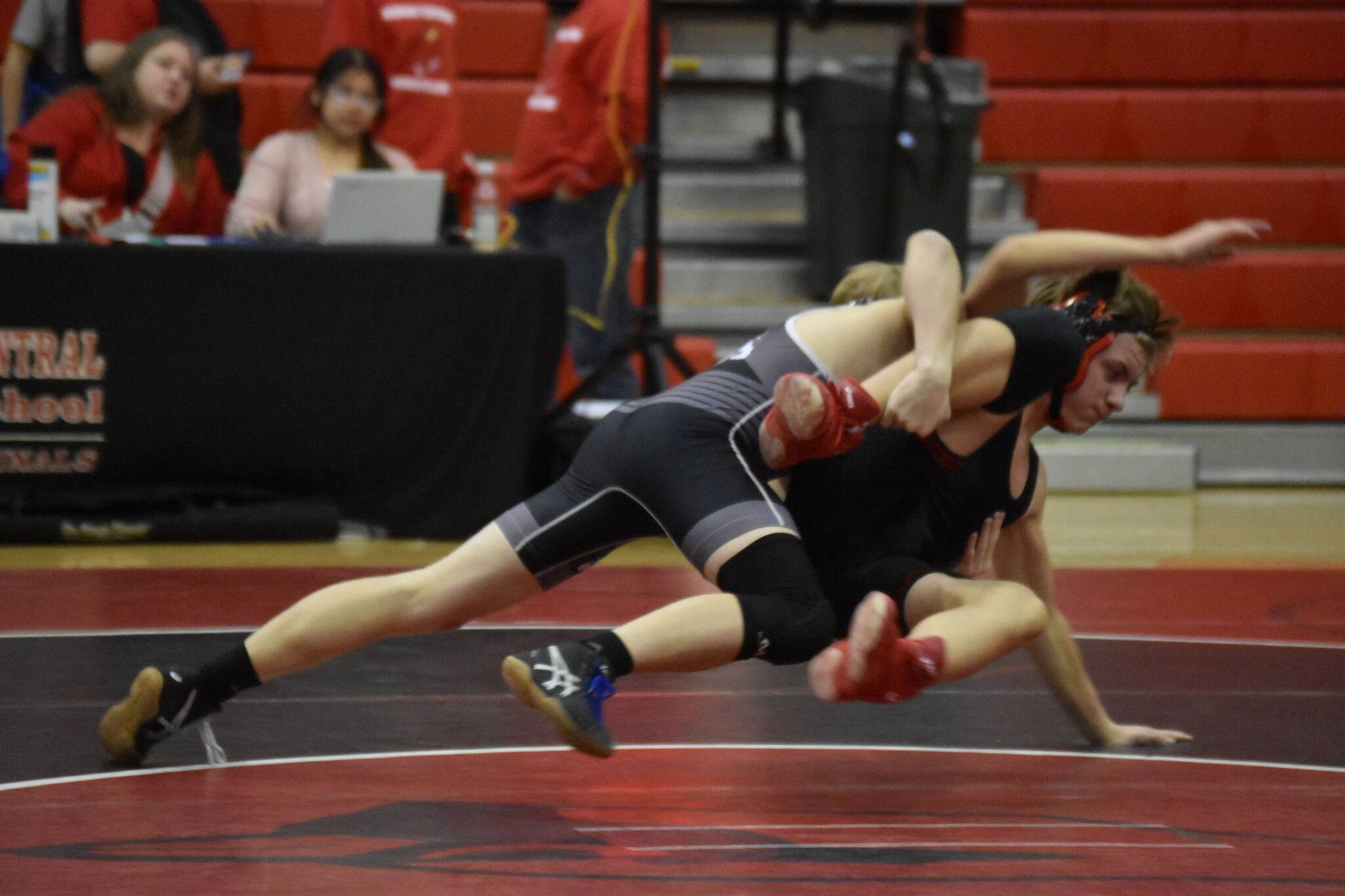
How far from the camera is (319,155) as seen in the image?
5.36 metres

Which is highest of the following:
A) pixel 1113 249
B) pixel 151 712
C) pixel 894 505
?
pixel 1113 249

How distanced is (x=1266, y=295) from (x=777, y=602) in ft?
19.1

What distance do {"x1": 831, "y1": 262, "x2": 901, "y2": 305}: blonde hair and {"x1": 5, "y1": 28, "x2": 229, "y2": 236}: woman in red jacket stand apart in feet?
9.69

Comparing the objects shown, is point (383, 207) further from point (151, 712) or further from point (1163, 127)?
point (1163, 127)

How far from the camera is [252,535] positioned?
4980mm

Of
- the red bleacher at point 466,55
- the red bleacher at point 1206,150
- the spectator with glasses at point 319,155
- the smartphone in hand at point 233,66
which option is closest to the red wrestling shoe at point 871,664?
the spectator with glasses at point 319,155

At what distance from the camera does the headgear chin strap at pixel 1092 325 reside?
101 inches

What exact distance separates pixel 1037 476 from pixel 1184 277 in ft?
16.3

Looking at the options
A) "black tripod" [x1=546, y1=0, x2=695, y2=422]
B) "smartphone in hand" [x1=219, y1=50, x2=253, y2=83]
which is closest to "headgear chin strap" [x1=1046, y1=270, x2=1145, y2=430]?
"black tripod" [x1=546, y1=0, x2=695, y2=422]

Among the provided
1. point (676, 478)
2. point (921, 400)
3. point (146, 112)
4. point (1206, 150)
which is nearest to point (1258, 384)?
point (1206, 150)

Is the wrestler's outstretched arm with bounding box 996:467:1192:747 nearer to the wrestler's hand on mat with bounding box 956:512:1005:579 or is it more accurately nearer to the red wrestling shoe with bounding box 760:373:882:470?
the wrestler's hand on mat with bounding box 956:512:1005:579

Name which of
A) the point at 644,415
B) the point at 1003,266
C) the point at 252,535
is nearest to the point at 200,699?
the point at 644,415

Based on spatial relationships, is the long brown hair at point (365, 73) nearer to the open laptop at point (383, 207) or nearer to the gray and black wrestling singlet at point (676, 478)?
the open laptop at point (383, 207)

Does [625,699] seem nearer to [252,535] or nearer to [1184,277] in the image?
[252,535]
